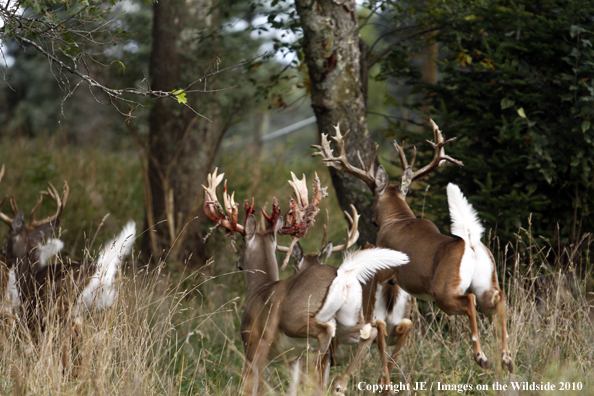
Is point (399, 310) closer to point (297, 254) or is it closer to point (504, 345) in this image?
point (297, 254)

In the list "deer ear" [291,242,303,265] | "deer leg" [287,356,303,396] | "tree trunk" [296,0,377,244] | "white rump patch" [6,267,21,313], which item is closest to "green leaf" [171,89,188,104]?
"deer ear" [291,242,303,265]

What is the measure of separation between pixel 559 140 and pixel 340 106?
6.66 ft

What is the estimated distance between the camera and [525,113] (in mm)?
5305

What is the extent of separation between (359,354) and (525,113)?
305 centimetres

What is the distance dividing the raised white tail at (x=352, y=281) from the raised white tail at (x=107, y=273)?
5.24ft

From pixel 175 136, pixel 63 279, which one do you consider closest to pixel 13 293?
pixel 63 279

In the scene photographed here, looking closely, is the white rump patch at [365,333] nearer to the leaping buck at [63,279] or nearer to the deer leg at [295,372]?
the deer leg at [295,372]

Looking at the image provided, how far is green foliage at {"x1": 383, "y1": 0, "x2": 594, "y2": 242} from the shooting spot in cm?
502

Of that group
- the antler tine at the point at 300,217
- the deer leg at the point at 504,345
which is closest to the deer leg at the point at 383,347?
the deer leg at the point at 504,345

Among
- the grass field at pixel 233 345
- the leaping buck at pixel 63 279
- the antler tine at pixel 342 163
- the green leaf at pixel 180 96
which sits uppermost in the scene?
the green leaf at pixel 180 96

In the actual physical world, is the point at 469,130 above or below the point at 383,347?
above

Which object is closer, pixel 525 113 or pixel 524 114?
pixel 524 114

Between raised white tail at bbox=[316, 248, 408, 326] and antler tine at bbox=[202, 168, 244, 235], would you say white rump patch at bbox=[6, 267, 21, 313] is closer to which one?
antler tine at bbox=[202, 168, 244, 235]

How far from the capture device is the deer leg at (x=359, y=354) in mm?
3482
